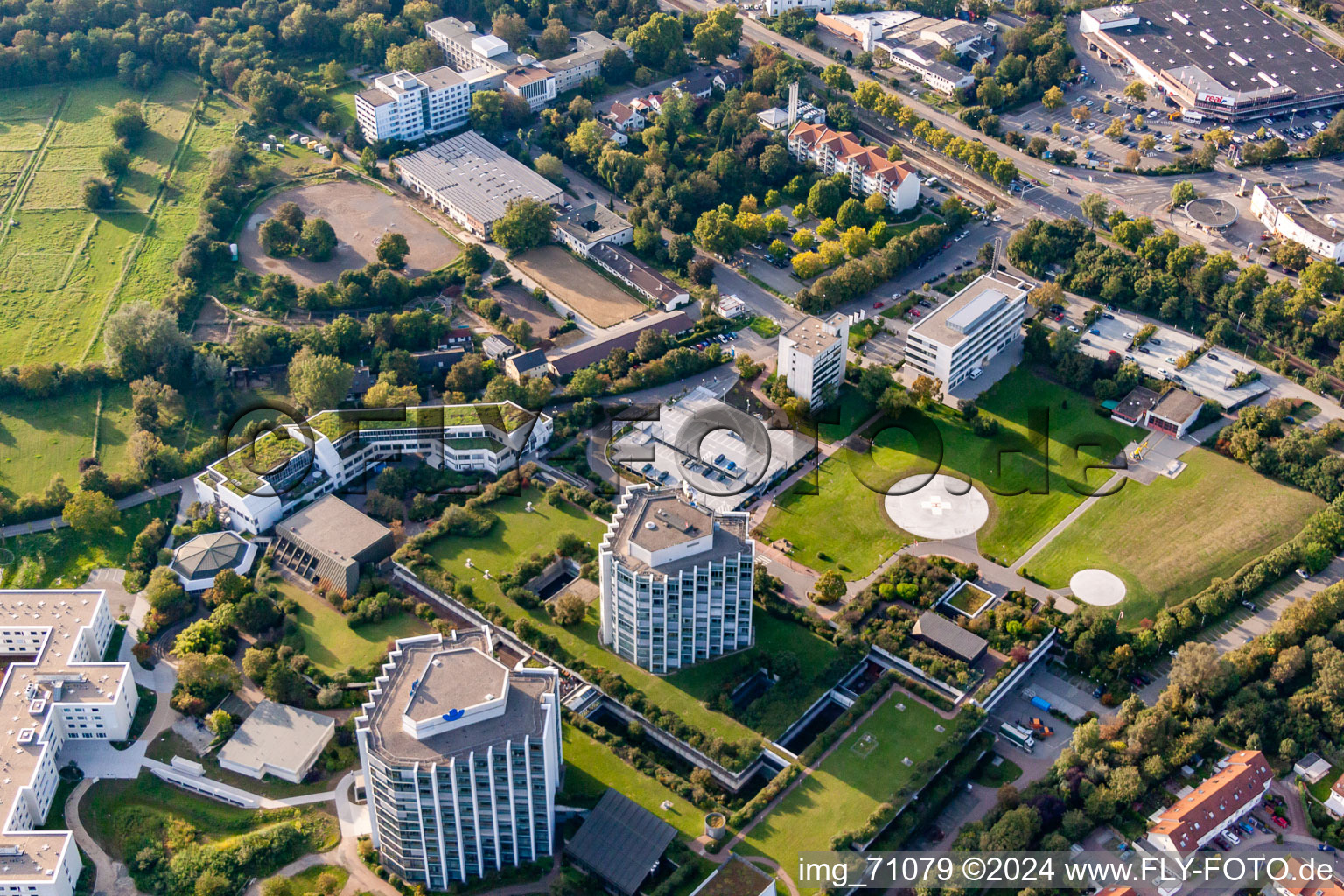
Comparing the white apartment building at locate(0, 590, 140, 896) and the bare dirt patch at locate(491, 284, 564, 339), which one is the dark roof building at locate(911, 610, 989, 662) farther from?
the white apartment building at locate(0, 590, 140, 896)

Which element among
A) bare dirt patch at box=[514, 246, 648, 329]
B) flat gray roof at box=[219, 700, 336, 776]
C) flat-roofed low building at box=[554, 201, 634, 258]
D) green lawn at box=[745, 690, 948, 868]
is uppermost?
flat-roofed low building at box=[554, 201, 634, 258]

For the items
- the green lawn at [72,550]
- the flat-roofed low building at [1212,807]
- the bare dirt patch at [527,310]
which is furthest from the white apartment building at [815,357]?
the green lawn at [72,550]

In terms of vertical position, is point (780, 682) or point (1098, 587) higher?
point (780, 682)

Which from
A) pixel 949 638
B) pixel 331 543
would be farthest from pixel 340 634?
pixel 949 638

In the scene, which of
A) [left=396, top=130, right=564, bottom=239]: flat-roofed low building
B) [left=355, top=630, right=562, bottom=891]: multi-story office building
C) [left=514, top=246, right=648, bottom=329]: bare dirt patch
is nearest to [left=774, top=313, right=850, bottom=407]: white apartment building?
[left=514, top=246, right=648, bottom=329]: bare dirt patch

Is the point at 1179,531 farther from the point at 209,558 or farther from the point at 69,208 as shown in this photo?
the point at 69,208

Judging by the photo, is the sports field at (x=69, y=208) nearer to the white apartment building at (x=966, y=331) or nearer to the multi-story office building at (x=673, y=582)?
the multi-story office building at (x=673, y=582)

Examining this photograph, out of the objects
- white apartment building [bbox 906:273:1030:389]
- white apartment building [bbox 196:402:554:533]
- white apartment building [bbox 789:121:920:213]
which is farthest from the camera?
white apartment building [bbox 789:121:920:213]
